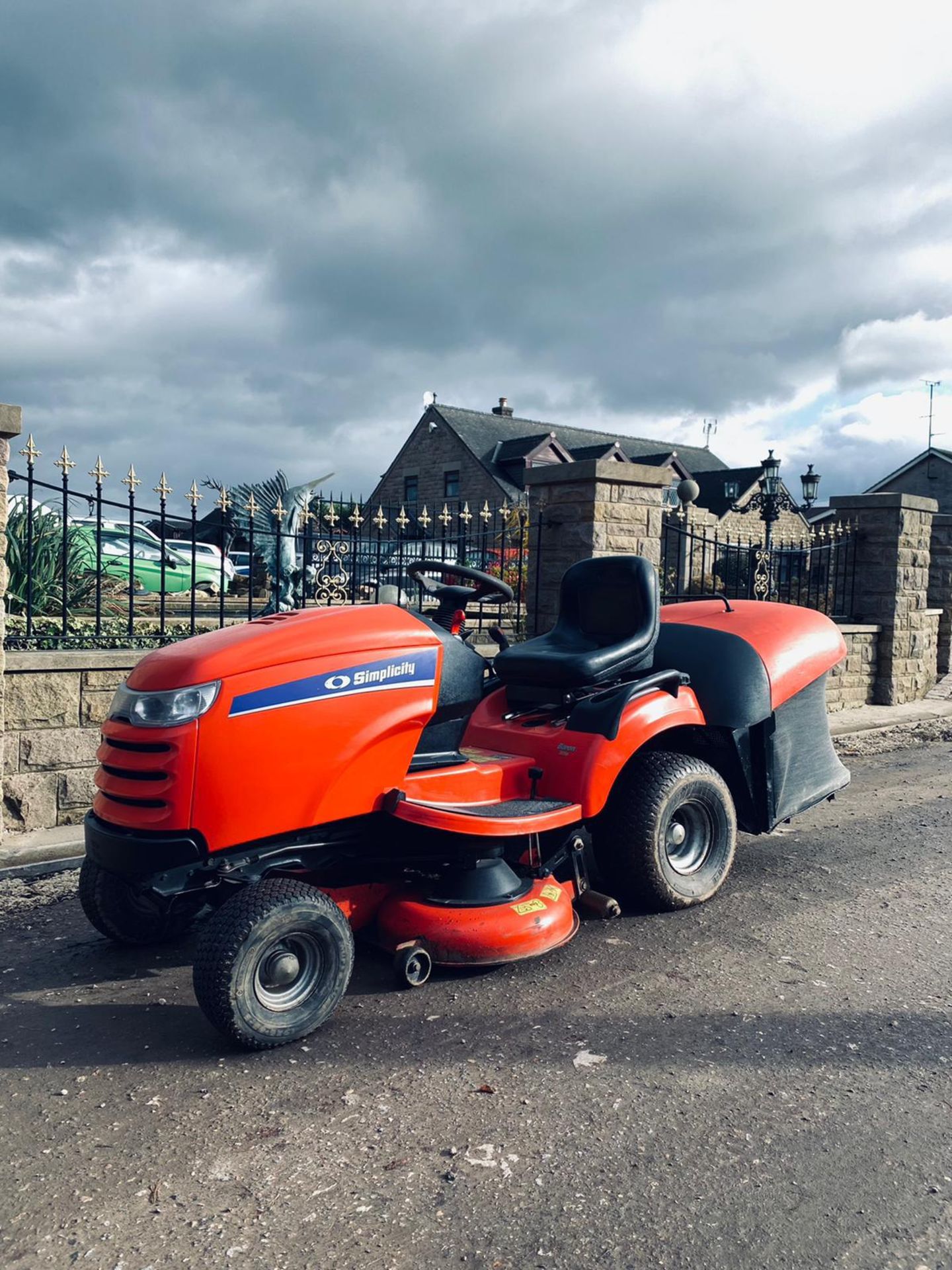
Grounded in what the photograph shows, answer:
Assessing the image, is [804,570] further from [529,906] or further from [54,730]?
[529,906]

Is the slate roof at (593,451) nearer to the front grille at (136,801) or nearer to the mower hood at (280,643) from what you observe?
the mower hood at (280,643)

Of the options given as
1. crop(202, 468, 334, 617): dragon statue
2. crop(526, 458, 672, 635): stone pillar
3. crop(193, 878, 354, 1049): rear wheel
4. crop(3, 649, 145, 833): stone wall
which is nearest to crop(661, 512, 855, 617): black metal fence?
crop(526, 458, 672, 635): stone pillar

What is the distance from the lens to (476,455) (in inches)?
1405

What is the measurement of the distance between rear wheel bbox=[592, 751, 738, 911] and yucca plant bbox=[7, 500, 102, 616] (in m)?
4.33

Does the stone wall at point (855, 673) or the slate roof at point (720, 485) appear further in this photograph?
the slate roof at point (720, 485)

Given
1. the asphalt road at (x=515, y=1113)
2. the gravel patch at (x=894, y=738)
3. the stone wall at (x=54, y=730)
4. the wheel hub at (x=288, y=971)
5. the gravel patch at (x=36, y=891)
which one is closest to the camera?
the asphalt road at (x=515, y=1113)

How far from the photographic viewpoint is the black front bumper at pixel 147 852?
2.95m

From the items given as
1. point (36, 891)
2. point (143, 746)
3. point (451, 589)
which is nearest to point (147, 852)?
point (143, 746)

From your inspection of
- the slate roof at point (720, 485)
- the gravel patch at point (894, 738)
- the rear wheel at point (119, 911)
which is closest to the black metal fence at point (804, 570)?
the gravel patch at point (894, 738)

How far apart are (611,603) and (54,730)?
3.24m

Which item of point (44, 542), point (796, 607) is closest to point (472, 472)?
point (44, 542)

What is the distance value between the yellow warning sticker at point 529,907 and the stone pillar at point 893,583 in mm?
8493

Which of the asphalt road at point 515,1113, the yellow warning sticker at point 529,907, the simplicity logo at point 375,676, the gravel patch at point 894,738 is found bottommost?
the asphalt road at point 515,1113

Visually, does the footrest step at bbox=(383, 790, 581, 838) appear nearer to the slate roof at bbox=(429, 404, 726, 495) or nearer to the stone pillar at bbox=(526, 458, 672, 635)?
the stone pillar at bbox=(526, 458, 672, 635)
